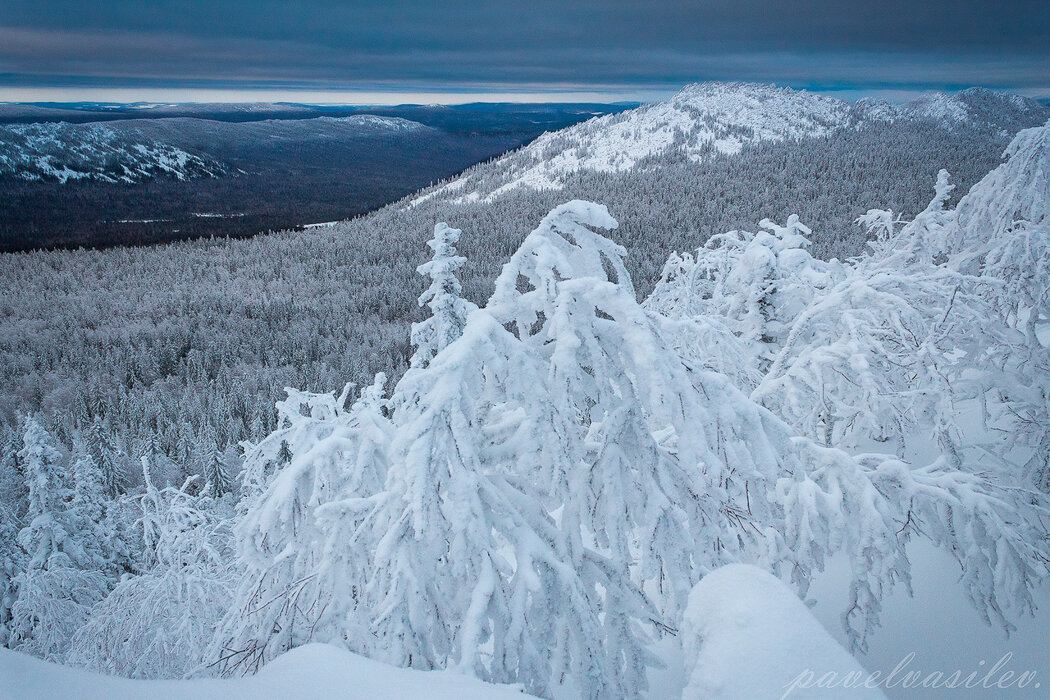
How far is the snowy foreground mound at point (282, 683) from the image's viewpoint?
6.40 ft

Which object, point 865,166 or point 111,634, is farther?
point 865,166

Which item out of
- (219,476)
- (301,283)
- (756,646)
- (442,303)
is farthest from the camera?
(301,283)

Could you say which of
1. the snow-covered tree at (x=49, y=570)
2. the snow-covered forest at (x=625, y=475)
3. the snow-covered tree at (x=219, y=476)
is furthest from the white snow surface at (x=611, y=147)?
the snow-covered forest at (x=625, y=475)

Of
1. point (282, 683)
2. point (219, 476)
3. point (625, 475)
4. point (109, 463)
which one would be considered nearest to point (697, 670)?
point (625, 475)

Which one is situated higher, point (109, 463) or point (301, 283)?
point (301, 283)

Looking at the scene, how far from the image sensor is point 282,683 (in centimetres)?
218

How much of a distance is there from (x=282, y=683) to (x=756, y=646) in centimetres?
191

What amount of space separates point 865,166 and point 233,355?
6238 inches

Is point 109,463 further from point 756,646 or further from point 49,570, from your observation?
point 756,646

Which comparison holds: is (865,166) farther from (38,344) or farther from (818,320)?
(38,344)

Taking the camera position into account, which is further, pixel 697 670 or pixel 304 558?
pixel 304 558

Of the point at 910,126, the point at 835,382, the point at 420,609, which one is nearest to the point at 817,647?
the point at 420,609

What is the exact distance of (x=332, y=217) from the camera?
18062cm

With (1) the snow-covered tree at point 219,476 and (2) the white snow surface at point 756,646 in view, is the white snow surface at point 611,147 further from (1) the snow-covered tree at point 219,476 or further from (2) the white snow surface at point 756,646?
(2) the white snow surface at point 756,646
